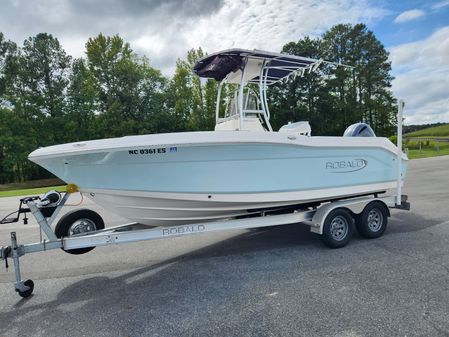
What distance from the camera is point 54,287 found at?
11.9ft

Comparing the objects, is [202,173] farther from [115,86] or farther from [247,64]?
[115,86]

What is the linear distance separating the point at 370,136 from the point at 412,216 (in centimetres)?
217

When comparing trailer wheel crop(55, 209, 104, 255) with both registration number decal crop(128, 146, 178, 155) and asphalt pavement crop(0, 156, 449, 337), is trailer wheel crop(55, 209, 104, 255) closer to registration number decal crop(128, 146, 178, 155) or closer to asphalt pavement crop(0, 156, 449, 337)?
asphalt pavement crop(0, 156, 449, 337)

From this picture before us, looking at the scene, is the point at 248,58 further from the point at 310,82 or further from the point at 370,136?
the point at 310,82

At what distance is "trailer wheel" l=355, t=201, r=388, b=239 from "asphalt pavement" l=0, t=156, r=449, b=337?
153mm

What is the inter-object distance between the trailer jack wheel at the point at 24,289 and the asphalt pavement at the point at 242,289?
2.4 inches

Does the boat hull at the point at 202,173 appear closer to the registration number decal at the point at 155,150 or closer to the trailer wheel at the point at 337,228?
the registration number decal at the point at 155,150

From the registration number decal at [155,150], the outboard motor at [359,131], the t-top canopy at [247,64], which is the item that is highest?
the t-top canopy at [247,64]

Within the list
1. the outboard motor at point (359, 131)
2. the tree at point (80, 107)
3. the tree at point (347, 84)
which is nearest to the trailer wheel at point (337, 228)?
the outboard motor at point (359, 131)

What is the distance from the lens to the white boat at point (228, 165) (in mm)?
3488

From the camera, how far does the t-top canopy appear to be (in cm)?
455

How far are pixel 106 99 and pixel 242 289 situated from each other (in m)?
33.0

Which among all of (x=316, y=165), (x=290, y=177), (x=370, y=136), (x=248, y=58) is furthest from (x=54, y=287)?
(x=370, y=136)

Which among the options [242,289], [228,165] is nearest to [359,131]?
[228,165]
